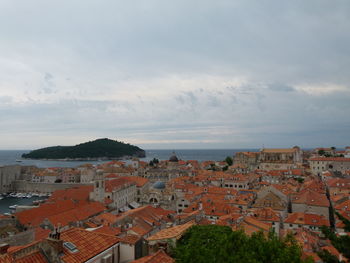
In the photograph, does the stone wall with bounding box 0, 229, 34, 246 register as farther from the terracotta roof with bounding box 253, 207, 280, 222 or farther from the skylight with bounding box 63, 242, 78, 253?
the terracotta roof with bounding box 253, 207, 280, 222

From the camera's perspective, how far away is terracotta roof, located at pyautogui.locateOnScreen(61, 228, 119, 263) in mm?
11061

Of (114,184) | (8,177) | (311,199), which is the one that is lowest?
(8,177)

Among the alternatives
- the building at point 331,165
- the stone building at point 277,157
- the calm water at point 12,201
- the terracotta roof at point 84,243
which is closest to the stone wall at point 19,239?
the terracotta roof at point 84,243

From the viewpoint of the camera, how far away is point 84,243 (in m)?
12.2

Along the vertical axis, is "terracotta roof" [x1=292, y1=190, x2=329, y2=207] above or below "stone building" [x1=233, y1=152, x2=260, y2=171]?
below

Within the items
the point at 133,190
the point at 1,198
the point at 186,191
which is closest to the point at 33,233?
the point at 186,191

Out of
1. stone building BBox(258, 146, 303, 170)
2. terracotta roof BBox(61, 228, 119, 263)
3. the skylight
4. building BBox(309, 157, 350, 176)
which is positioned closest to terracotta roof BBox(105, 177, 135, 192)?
terracotta roof BBox(61, 228, 119, 263)

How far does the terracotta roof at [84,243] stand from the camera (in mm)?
11061

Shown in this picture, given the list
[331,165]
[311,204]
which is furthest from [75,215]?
[331,165]

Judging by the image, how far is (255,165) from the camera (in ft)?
320

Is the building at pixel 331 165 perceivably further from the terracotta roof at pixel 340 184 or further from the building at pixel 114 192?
the building at pixel 114 192

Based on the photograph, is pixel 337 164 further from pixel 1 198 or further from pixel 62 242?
pixel 1 198

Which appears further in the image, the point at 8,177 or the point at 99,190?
the point at 8,177

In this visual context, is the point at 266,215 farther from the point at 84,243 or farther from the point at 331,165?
the point at 331,165
